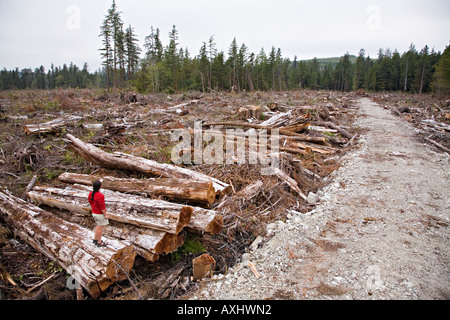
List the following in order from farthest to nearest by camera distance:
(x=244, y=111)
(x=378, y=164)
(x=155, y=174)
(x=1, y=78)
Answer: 1. (x=1, y=78)
2. (x=244, y=111)
3. (x=378, y=164)
4. (x=155, y=174)

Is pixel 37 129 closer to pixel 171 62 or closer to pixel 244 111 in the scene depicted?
pixel 244 111

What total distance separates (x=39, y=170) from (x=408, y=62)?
251 feet

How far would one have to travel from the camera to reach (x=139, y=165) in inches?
214

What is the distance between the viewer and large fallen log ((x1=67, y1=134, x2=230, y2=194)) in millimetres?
4988

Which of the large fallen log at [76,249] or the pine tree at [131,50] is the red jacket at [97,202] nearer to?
the large fallen log at [76,249]

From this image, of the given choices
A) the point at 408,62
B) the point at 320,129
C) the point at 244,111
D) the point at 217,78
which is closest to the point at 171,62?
the point at 217,78

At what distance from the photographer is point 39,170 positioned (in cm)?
615

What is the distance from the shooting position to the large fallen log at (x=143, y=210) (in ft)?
10.5

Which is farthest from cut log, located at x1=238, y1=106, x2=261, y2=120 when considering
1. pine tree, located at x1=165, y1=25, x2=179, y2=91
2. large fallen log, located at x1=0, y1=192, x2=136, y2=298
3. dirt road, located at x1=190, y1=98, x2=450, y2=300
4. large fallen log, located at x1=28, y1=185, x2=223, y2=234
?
pine tree, located at x1=165, y1=25, x2=179, y2=91

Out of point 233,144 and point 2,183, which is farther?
point 233,144

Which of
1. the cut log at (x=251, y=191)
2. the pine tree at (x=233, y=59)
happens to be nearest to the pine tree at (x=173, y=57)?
the pine tree at (x=233, y=59)

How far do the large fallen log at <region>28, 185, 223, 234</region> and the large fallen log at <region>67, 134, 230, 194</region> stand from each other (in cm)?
120

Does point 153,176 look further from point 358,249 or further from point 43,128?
point 43,128

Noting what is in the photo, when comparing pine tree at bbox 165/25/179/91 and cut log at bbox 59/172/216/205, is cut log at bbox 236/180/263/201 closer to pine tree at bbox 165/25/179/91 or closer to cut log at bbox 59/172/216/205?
cut log at bbox 59/172/216/205
